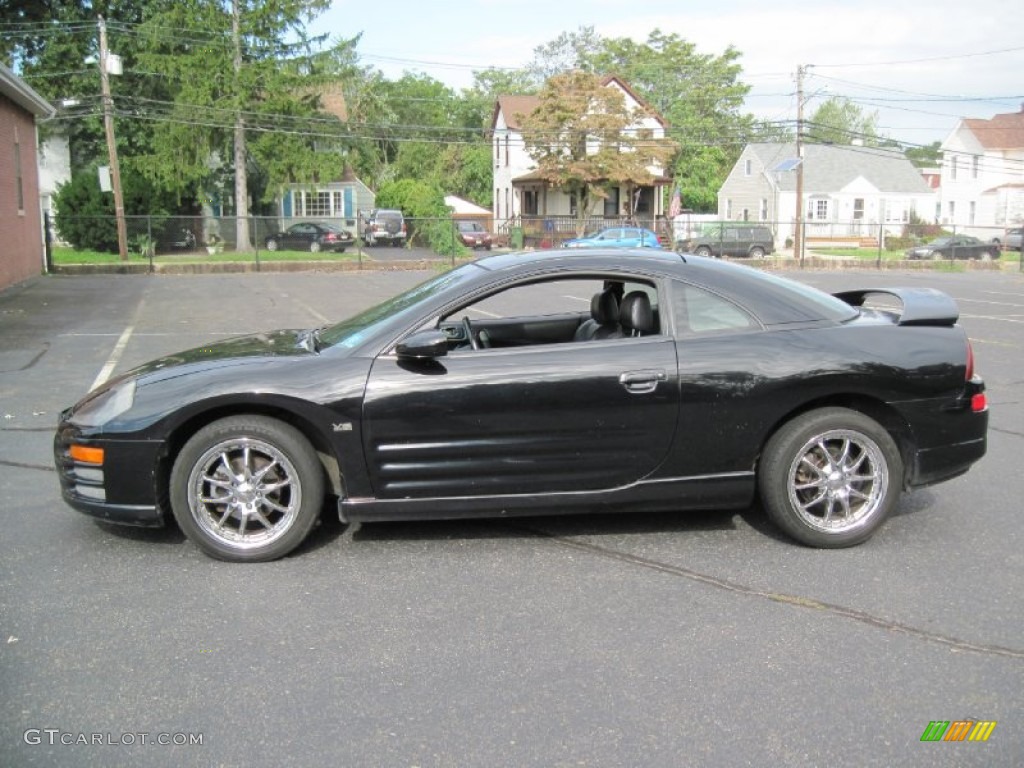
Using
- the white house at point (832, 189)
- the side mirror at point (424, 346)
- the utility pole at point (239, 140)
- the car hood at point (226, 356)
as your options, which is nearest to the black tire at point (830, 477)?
the side mirror at point (424, 346)

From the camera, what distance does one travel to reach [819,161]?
56.7 meters

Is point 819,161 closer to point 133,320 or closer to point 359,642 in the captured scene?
point 133,320

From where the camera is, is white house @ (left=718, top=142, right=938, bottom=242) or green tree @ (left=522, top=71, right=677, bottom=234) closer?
green tree @ (left=522, top=71, right=677, bottom=234)

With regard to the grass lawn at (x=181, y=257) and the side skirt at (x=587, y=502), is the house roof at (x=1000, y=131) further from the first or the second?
the side skirt at (x=587, y=502)

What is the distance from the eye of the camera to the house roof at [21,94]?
1857 cm

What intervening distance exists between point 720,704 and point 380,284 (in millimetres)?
22337

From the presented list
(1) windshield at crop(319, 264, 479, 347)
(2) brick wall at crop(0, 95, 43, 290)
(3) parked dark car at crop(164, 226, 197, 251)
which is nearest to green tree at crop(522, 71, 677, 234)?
(3) parked dark car at crop(164, 226, 197, 251)

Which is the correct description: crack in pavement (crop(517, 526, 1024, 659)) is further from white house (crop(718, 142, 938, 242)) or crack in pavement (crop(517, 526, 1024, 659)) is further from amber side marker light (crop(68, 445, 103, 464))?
white house (crop(718, 142, 938, 242))

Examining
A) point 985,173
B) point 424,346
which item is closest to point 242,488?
point 424,346

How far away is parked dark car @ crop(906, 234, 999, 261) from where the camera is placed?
40781 mm

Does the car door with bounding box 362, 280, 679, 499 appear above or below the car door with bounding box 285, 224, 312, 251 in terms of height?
below

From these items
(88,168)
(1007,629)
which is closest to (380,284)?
(1007,629)

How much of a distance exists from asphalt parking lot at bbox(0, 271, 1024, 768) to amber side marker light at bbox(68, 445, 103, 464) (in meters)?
0.49

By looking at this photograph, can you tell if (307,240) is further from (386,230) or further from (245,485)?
(245,485)
